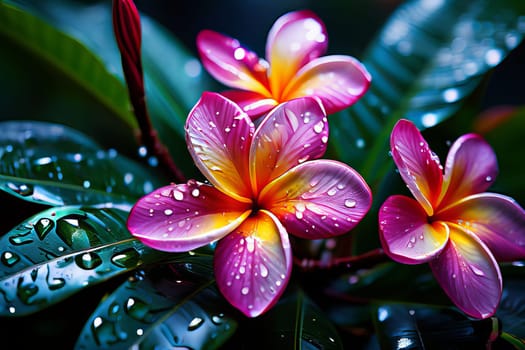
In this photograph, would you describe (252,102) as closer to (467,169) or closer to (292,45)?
(292,45)

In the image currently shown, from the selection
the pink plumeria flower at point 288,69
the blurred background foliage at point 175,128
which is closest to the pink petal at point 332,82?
the pink plumeria flower at point 288,69

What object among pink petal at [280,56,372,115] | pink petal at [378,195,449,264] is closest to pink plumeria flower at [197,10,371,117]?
pink petal at [280,56,372,115]

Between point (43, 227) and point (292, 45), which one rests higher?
point (292, 45)

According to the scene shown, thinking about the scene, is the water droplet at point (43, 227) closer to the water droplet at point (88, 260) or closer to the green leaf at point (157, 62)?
the water droplet at point (88, 260)

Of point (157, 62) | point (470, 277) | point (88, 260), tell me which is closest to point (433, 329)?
point (470, 277)

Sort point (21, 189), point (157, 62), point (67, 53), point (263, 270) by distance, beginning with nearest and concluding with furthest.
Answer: point (263, 270), point (21, 189), point (67, 53), point (157, 62)

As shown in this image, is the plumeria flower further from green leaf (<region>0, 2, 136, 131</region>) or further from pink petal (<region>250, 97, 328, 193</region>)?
Answer: green leaf (<region>0, 2, 136, 131</region>)

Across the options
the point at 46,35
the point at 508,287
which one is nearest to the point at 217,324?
the point at 508,287
